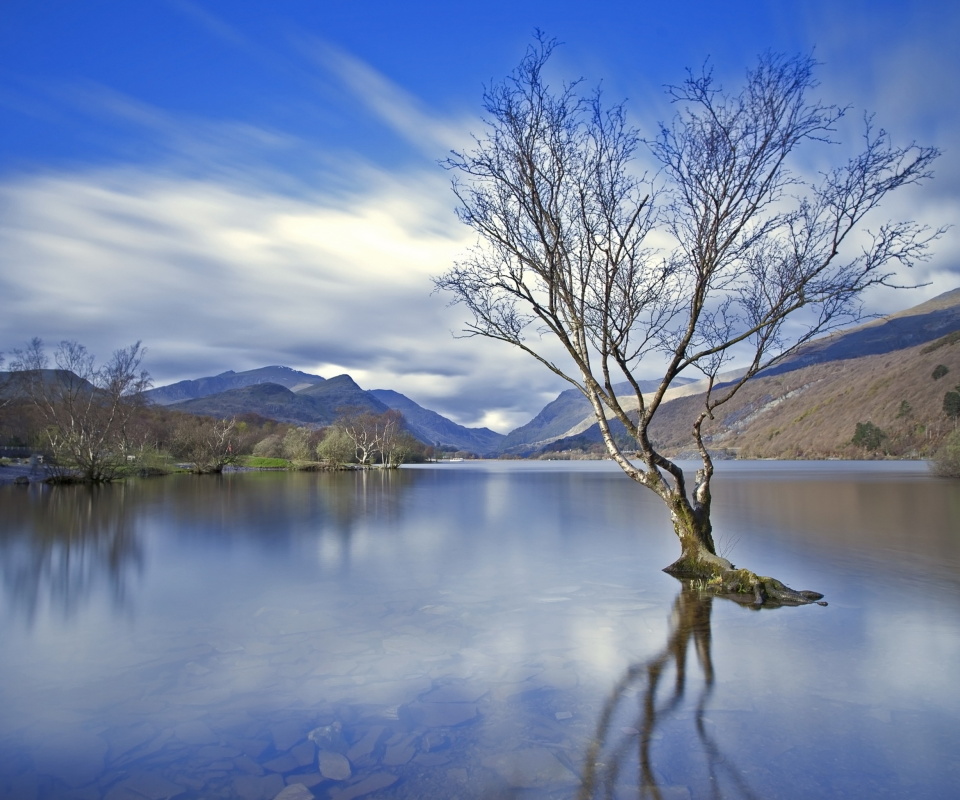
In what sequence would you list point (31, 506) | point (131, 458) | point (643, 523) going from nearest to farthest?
point (643, 523) < point (31, 506) < point (131, 458)

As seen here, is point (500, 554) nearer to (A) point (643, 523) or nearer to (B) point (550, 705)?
(A) point (643, 523)

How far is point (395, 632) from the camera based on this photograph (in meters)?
9.18

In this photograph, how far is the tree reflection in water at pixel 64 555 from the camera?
11422 millimetres

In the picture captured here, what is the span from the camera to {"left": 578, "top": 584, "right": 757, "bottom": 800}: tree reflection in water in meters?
4.61

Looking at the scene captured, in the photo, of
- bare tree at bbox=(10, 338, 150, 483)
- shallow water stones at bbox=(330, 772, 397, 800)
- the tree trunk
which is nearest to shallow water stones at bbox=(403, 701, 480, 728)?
shallow water stones at bbox=(330, 772, 397, 800)

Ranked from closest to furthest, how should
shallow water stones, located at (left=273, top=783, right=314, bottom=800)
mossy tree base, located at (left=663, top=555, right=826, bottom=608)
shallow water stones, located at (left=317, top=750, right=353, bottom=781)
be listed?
shallow water stones, located at (left=273, top=783, right=314, bottom=800), shallow water stones, located at (left=317, top=750, right=353, bottom=781), mossy tree base, located at (left=663, top=555, right=826, bottom=608)

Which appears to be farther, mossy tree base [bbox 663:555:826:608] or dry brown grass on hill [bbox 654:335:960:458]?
dry brown grass on hill [bbox 654:335:960:458]

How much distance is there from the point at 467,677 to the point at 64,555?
13.5 m

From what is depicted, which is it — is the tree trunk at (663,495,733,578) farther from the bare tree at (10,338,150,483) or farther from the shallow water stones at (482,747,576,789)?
the bare tree at (10,338,150,483)

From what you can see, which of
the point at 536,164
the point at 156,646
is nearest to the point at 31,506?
the point at 156,646

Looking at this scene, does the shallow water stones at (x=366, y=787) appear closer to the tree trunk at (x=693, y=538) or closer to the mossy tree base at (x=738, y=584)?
the mossy tree base at (x=738, y=584)

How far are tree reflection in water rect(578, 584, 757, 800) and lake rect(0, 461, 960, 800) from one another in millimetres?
29

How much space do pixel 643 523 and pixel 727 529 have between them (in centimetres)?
349

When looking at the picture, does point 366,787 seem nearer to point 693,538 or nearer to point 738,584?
point 738,584
